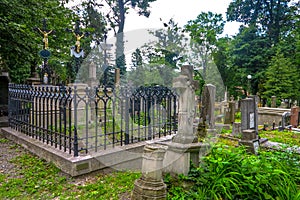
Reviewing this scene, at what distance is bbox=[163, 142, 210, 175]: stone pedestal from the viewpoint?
11.6 feet

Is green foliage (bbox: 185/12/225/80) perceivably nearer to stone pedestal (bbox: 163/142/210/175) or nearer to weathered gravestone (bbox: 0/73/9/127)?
weathered gravestone (bbox: 0/73/9/127)

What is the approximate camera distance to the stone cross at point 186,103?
12.1 feet

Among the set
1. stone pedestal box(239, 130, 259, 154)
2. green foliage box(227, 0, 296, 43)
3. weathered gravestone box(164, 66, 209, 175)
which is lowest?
stone pedestal box(239, 130, 259, 154)

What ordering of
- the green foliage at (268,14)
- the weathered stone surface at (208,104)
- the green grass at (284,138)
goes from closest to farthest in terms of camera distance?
1. the weathered stone surface at (208,104)
2. the green grass at (284,138)
3. the green foliage at (268,14)

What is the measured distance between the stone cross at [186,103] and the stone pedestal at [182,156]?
12 cm

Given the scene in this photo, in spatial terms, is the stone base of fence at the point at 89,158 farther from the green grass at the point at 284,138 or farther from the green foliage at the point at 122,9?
the green foliage at the point at 122,9

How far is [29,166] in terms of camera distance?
408cm

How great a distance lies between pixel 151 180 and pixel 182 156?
0.87m

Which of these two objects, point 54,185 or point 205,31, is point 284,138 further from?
point 205,31

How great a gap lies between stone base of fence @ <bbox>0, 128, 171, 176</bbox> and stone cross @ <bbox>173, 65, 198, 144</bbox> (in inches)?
45.1

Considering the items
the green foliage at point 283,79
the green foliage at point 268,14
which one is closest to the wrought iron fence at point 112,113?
the green foliage at point 283,79

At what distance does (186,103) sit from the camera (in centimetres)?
376

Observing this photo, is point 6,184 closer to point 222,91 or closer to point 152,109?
point 152,109

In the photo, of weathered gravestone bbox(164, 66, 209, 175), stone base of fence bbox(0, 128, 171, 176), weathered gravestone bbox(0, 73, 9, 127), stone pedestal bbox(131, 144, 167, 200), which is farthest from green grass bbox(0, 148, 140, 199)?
weathered gravestone bbox(0, 73, 9, 127)
